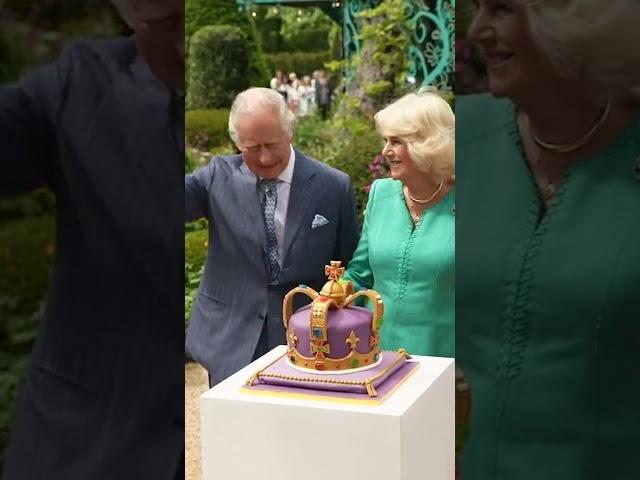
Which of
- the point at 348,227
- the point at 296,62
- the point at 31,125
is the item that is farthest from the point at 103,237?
the point at 296,62

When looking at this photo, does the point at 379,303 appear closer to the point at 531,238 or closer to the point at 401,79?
the point at 531,238

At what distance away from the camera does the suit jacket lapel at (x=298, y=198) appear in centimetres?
340

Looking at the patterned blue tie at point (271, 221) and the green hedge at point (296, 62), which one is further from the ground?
the green hedge at point (296, 62)

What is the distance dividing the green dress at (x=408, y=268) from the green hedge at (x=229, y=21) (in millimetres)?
630

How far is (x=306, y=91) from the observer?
342 centimetres

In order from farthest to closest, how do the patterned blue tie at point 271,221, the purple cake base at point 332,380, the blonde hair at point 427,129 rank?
the patterned blue tie at point 271,221 → the blonde hair at point 427,129 → the purple cake base at point 332,380

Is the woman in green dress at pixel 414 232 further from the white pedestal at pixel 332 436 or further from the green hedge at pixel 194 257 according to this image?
the green hedge at pixel 194 257

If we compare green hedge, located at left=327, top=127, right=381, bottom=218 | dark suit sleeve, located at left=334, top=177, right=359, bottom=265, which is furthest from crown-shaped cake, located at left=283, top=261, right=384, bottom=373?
green hedge, located at left=327, top=127, right=381, bottom=218

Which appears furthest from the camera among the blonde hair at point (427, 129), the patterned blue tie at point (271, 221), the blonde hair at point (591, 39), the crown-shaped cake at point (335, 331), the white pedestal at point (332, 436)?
the patterned blue tie at point (271, 221)

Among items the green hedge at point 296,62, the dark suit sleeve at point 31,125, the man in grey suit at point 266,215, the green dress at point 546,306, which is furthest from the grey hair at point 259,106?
the green dress at point 546,306

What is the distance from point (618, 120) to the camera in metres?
2.58

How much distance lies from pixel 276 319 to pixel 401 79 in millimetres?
1017

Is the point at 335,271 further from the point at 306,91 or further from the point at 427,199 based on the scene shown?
the point at 306,91

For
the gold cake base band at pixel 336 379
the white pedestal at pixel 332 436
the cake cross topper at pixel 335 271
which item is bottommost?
the white pedestal at pixel 332 436
